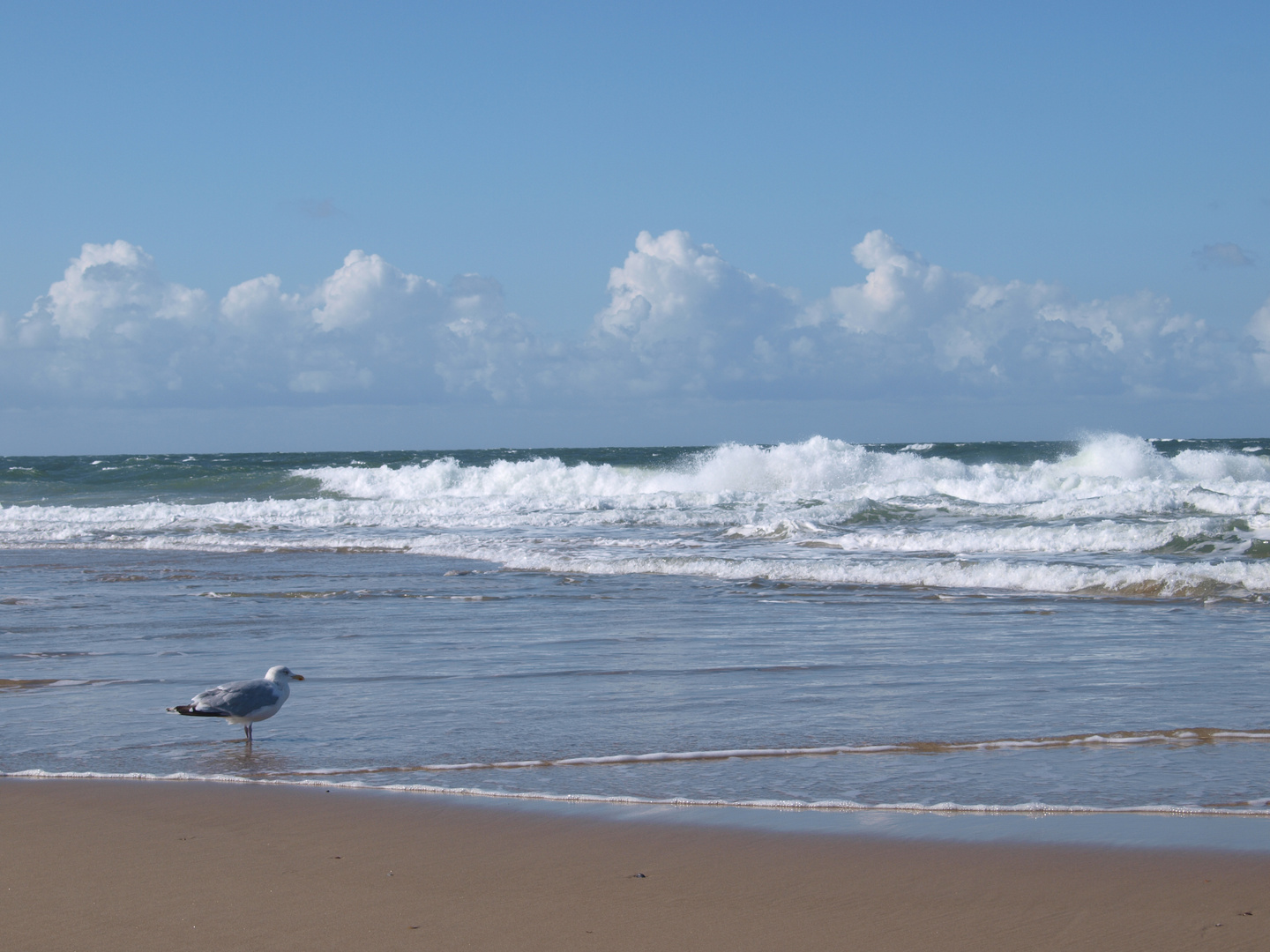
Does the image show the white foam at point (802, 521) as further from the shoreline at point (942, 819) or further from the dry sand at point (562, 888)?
the dry sand at point (562, 888)

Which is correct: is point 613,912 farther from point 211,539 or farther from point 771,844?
point 211,539

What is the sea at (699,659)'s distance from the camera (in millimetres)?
4711

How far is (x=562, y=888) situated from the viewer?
11.3 ft

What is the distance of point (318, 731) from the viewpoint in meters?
5.60

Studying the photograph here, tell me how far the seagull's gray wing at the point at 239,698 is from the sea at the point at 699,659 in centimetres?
21

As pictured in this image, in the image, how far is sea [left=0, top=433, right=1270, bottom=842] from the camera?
4711 millimetres

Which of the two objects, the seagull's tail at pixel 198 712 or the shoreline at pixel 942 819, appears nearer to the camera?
the shoreline at pixel 942 819

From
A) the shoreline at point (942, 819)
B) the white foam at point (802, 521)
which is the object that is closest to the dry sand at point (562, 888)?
the shoreline at point (942, 819)

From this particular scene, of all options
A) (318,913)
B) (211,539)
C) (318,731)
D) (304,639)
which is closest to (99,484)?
(211,539)

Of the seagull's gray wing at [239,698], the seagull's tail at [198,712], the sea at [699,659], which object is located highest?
the seagull's gray wing at [239,698]

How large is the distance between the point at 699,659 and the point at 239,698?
3.32 meters

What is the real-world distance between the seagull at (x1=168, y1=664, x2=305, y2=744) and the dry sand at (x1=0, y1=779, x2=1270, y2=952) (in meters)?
0.95

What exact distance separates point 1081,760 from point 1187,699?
1583 mm

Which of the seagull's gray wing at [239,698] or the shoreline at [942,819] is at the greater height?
the seagull's gray wing at [239,698]
